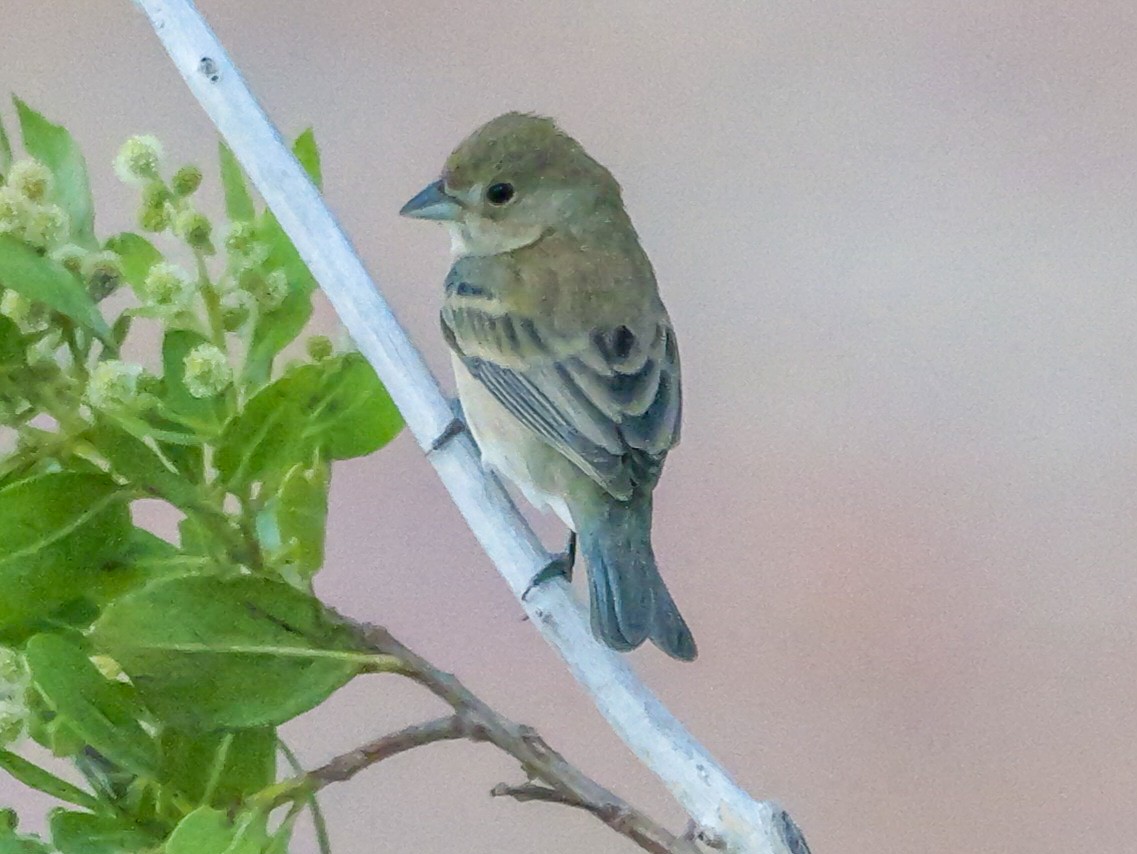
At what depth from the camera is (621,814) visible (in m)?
0.62

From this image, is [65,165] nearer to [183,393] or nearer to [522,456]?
[183,393]

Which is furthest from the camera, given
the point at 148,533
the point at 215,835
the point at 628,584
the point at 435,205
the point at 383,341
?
the point at 435,205

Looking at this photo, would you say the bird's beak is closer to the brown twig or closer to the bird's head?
the bird's head

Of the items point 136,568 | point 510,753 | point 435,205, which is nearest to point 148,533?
point 136,568

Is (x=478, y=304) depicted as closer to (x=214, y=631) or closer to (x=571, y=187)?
(x=571, y=187)

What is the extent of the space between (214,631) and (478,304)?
67cm

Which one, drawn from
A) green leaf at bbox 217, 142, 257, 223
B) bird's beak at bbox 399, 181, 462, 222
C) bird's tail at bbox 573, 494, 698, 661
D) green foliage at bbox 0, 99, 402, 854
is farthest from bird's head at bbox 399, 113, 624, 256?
green foliage at bbox 0, 99, 402, 854

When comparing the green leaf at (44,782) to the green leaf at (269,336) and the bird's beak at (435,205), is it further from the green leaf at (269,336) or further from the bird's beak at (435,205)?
the bird's beak at (435,205)

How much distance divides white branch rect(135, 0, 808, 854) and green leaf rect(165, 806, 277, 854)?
19 centimetres

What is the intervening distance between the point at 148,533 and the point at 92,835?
156mm

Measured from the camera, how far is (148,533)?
716 mm

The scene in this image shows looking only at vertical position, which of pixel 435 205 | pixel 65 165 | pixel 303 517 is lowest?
pixel 303 517

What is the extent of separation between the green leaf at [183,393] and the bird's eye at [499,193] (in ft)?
2.22

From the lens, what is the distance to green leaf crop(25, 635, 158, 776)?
Result: 0.62 meters
